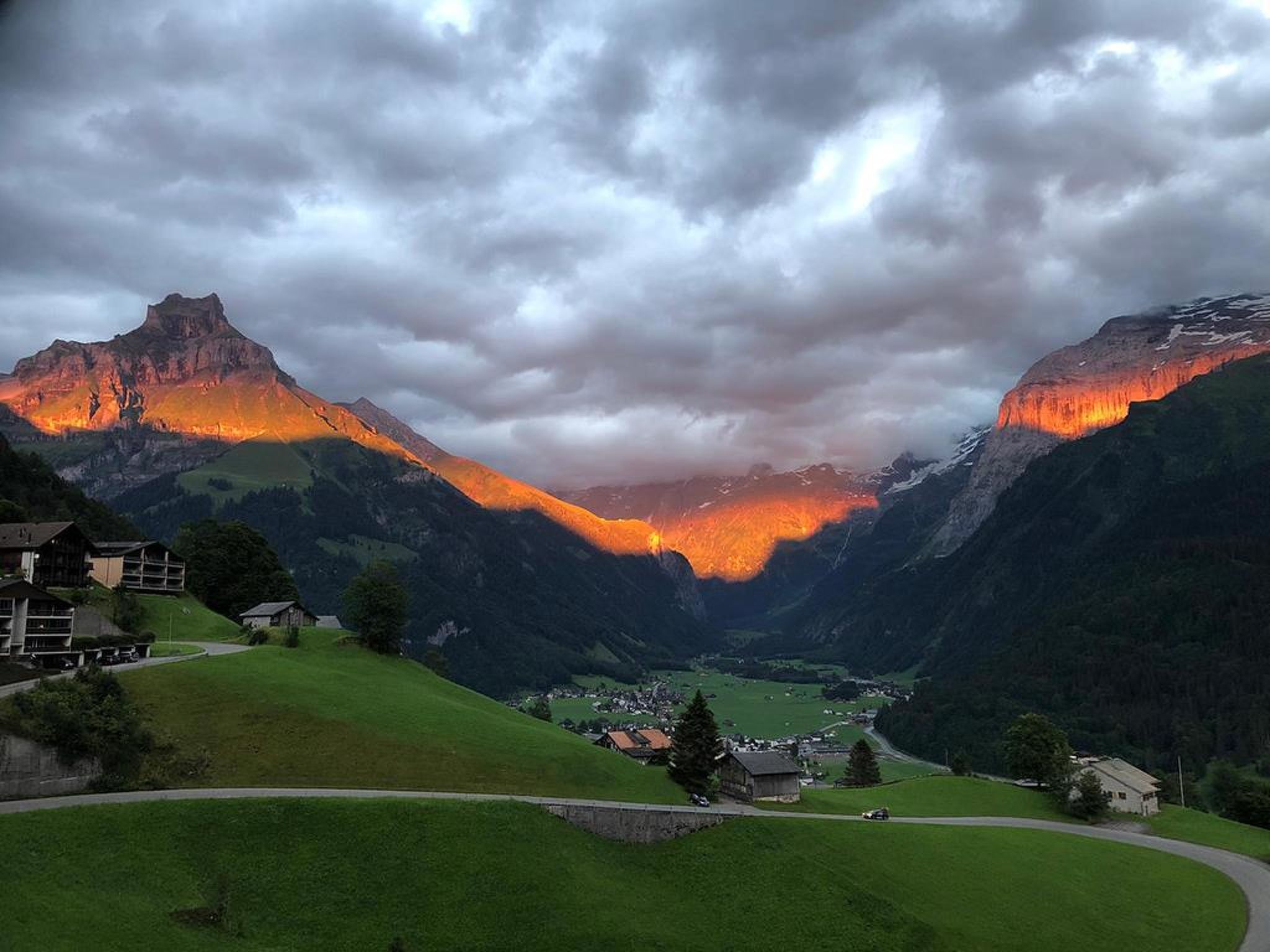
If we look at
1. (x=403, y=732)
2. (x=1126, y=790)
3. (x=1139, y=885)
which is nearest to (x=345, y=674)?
(x=403, y=732)

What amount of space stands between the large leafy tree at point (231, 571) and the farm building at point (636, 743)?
206ft

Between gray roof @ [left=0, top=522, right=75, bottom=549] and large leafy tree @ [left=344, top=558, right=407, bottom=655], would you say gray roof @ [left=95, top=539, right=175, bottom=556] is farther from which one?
large leafy tree @ [left=344, top=558, right=407, bottom=655]

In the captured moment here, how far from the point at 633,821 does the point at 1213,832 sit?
82906 mm

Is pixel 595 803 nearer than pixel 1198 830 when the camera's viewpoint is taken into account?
Yes

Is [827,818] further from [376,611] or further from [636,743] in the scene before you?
[376,611]

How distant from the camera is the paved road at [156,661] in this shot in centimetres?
6950

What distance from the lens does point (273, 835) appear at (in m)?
55.4

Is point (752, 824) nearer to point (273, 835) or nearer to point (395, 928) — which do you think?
point (395, 928)

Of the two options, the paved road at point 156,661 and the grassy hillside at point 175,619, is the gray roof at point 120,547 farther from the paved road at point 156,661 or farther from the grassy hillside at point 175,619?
the paved road at point 156,661

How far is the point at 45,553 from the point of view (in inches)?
4237

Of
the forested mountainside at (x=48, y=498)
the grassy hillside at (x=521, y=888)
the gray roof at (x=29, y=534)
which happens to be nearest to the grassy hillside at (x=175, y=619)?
the gray roof at (x=29, y=534)

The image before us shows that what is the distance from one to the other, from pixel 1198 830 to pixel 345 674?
343 feet

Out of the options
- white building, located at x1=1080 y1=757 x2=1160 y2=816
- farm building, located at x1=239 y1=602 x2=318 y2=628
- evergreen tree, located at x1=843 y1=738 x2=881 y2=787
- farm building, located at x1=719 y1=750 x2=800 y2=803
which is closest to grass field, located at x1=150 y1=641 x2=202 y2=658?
farm building, located at x1=239 y1=602 x2=318 y2=628

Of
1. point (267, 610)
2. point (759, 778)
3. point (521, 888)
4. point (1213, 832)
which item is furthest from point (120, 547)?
point (1213, 832)
